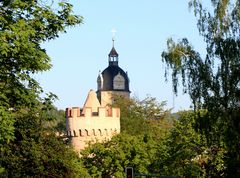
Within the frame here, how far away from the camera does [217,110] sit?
27266 mm

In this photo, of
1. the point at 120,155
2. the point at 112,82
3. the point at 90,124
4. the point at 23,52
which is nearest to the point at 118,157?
the point at 120,155

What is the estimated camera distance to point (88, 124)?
56.9m

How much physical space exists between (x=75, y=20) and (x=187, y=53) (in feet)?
35.5

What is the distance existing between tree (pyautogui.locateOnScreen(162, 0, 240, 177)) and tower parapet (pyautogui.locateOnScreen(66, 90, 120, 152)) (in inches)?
1092

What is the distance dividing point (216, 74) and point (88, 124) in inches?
1203

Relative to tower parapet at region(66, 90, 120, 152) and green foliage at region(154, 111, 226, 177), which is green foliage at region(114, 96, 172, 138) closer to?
tower parapet at region(66, 90, 120, 152)

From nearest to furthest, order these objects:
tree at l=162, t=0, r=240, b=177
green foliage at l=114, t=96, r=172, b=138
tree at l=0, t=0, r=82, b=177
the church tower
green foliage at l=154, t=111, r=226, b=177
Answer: tree at l=0, t=0, r=82, b=177, tree at l=162, t=0, r=240, b=177, green foliage at l=154, t=111, r=226, b=177, green foliage at l=114, t=96, r=172, b=138, the church tower

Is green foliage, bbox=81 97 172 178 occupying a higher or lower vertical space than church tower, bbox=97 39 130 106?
lower

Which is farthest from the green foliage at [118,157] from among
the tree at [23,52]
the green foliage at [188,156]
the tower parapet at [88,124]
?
the tree at [23,52]

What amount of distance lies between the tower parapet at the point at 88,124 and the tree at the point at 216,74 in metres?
27.7

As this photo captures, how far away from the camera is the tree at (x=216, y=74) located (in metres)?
26.6

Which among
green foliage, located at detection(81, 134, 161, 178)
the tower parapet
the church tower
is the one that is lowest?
green foliage, located at detection(81, 134, 161, 178)

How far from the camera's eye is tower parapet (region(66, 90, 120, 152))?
5666 cm

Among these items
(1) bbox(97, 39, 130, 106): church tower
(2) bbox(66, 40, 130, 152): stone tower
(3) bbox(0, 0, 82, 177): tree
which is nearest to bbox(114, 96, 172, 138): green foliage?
(2) bbox(66, 40, 130, 152): stone tower
